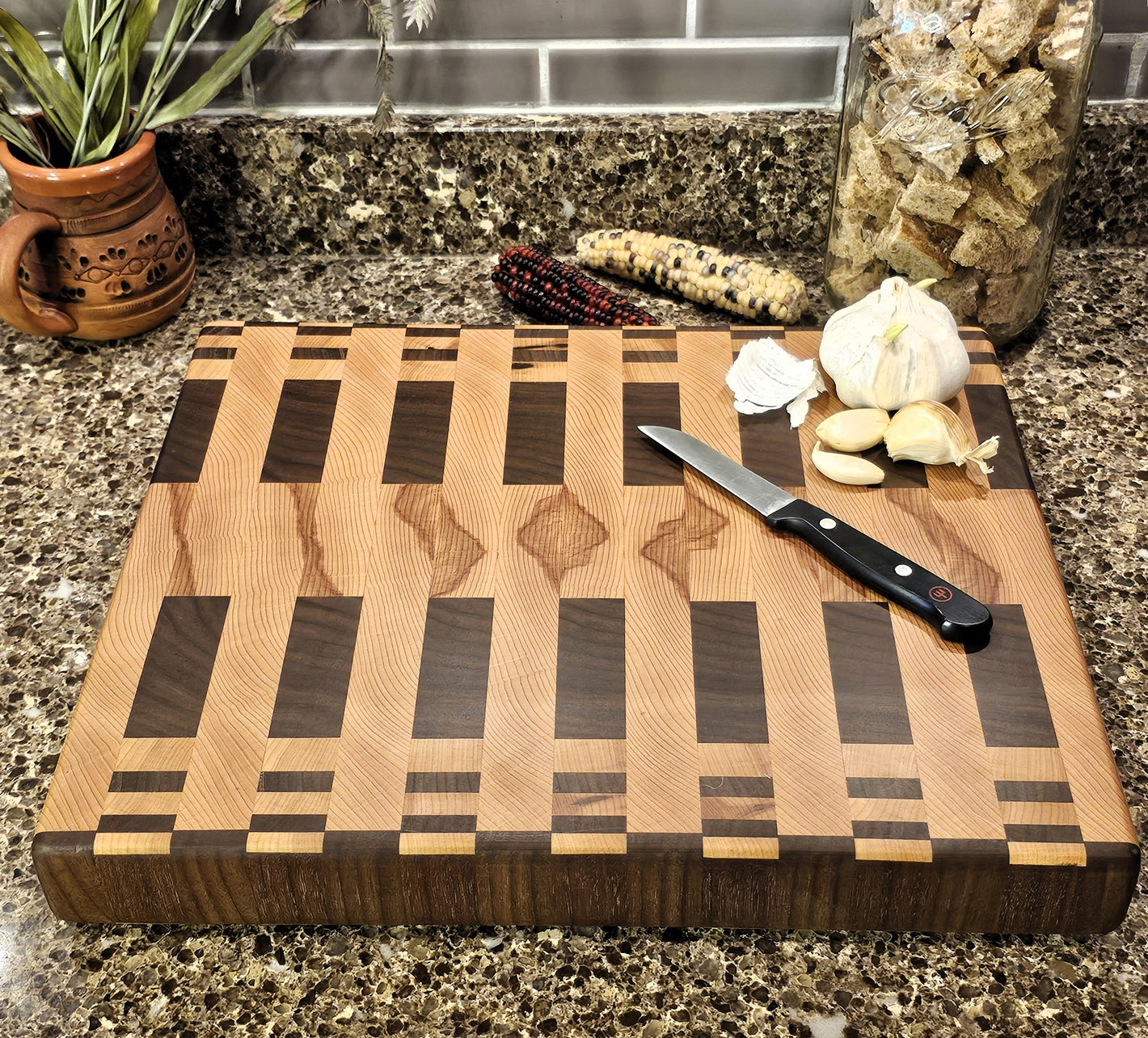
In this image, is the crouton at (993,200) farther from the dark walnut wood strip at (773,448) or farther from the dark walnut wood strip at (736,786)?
the dark walnut wood strip at (736,786)

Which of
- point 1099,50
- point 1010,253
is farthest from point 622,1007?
point 1099,50

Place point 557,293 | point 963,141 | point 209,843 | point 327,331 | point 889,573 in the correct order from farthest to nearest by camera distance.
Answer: point 557,293, point 327,331, point 963,141, point 889,573, point 209,843

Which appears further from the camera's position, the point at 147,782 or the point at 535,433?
the point at 535,433

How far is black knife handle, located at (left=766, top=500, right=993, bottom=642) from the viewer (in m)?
0.72

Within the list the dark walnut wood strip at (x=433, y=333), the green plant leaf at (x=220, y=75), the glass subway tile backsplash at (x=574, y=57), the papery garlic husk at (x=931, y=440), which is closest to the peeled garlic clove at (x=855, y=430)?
the papery garlic husk at (x=931, y=440)

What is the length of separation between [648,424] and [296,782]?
15.5 inches

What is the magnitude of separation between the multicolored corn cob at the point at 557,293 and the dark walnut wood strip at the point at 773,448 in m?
0.19

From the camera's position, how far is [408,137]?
3.70ft

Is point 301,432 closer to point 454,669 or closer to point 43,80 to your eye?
point 454,669

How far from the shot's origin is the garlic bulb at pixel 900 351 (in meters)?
0.85

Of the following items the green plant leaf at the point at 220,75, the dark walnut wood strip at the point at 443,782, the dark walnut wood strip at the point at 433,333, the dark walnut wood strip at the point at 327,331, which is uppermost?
the green plant leaf at the point at 220,75

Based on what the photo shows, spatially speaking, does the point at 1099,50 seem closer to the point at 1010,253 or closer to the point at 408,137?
the point at 1010,253

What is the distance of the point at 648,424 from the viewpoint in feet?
2.93

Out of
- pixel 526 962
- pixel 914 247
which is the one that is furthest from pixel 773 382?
pixel 526 962
